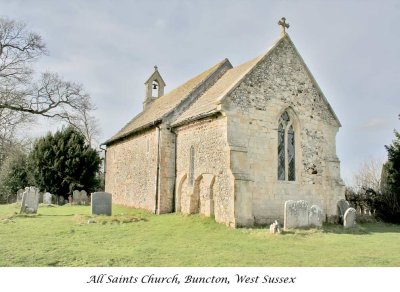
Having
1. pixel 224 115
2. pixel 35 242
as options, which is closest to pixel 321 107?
pixel 224 115

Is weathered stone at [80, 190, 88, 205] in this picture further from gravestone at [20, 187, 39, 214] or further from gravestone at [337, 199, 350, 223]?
gravestone at [337, 199, 350, 223]

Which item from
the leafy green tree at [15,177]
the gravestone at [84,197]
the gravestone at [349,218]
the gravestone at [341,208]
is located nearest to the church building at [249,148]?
the gravestone at [341,208]

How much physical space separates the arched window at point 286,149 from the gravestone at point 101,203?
7.94m

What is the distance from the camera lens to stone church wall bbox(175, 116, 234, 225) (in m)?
14.2

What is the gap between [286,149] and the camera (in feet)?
53.0

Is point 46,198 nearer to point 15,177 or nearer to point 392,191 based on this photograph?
point 15,177

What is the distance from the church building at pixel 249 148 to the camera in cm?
1440

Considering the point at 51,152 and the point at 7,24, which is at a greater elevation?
the point at 7,24

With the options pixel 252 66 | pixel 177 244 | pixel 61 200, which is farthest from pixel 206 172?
pixel 61 200

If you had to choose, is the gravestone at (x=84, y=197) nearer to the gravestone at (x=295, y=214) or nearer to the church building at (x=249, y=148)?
the church building at (x=249, y=148)

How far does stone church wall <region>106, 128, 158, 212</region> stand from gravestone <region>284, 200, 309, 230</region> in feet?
24.4

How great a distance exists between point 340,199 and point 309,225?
445 cm
